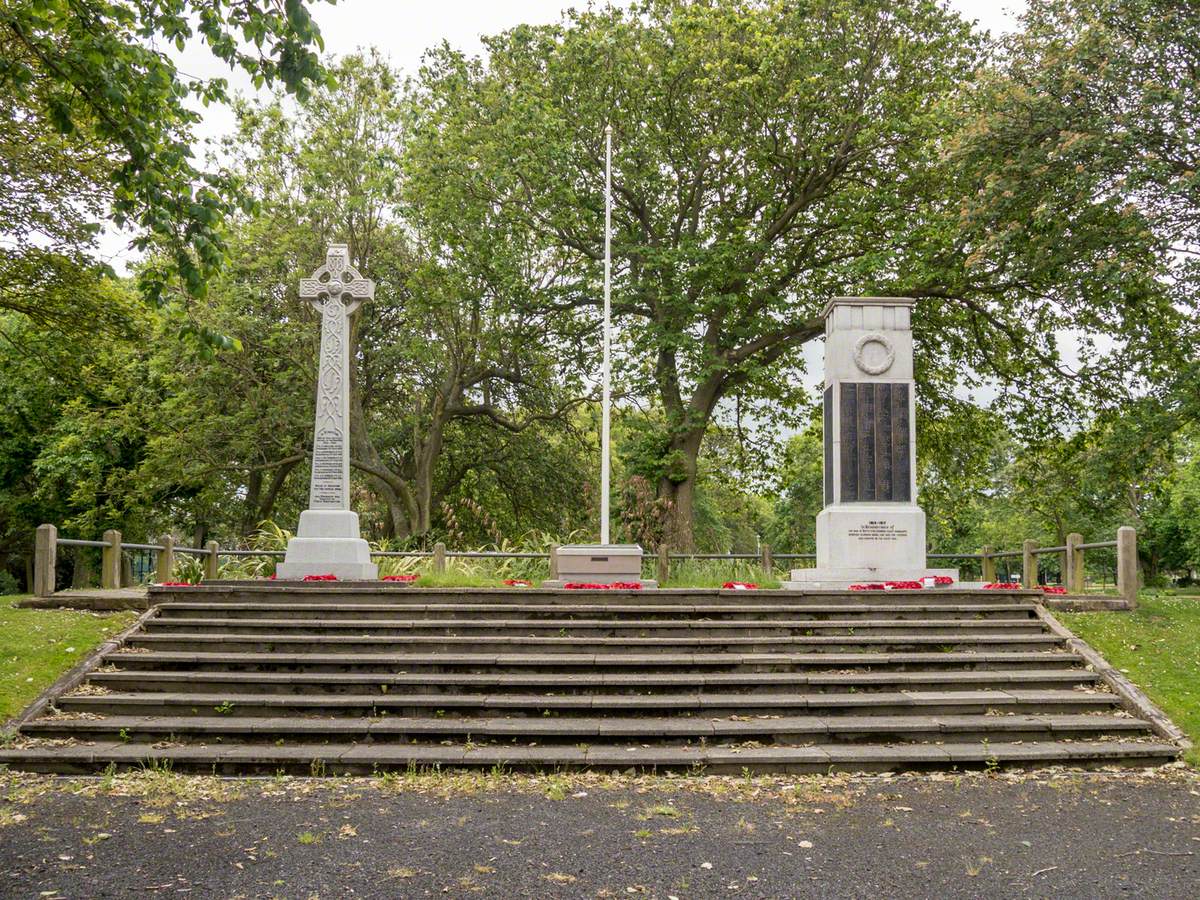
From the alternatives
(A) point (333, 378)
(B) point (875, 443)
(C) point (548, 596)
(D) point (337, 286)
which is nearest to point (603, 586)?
(C) point (548, 596)

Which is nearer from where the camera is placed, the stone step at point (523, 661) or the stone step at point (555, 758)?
the stone step at point (555, 758)

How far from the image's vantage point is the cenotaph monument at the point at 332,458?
13461mm

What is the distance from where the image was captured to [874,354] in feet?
46.7

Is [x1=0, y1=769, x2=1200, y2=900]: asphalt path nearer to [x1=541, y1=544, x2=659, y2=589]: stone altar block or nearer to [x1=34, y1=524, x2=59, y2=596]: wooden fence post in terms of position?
[x1=34, y1=524, x2=59, y2=596]: wooden fence post

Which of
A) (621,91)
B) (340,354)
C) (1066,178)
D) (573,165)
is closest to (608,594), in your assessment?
(340,354)

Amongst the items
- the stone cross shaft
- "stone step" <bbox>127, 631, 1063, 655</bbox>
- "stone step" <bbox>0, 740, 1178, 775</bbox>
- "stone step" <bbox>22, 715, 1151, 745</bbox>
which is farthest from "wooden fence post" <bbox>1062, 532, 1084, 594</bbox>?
the stone cross shaft

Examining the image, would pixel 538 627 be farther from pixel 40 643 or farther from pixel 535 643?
pixel 40 643

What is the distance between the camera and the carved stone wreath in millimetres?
14172

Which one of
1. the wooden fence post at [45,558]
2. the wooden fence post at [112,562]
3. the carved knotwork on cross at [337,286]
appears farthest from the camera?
the carved knotwork on cross at [337,286]

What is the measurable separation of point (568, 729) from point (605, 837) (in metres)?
2.52

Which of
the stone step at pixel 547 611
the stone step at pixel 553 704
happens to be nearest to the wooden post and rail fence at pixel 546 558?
the stone step at pixel 547 611

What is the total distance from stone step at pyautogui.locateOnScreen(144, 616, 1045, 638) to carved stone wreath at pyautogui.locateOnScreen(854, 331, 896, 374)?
191 inches

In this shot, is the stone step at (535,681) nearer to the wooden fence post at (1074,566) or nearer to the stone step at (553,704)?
the stone step at (553,704)

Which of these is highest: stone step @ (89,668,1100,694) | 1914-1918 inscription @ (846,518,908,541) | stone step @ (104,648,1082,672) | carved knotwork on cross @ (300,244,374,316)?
carved knotwork on cross @ (300,244,374,316)
